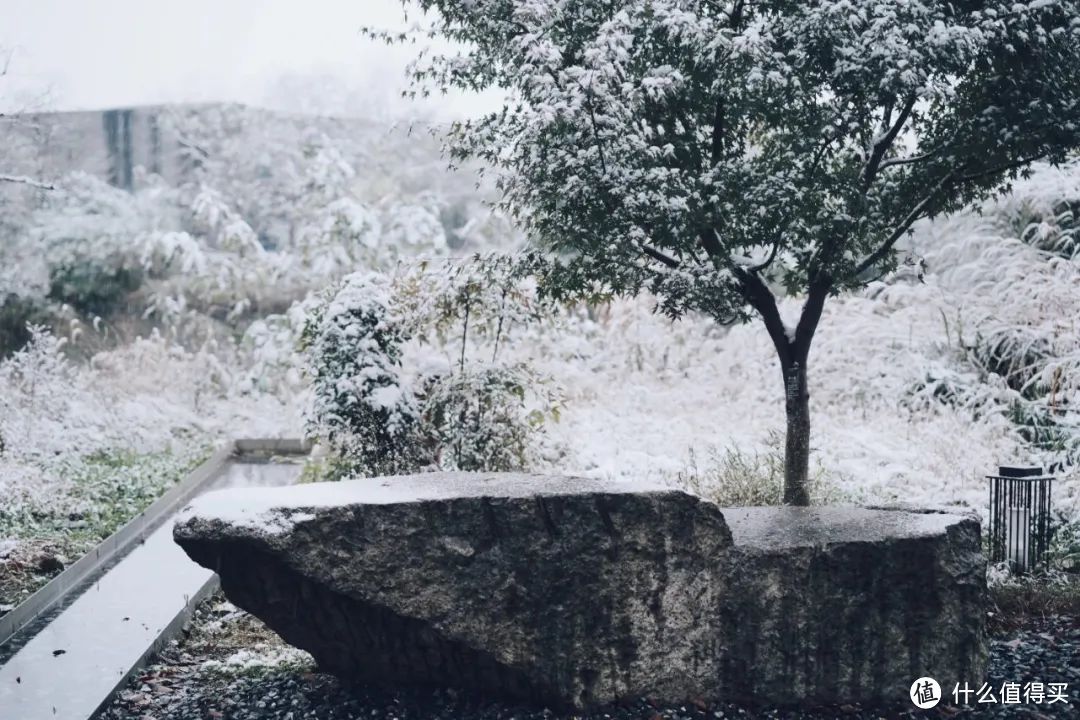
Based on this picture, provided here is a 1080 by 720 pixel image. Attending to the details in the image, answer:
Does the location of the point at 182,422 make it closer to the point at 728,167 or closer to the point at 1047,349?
the point at 728,167

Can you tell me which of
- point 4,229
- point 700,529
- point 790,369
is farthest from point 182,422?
point 700,529

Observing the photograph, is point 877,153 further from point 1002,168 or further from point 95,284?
point 95,284

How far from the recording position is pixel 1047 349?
797 cm

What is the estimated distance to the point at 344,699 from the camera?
3.86 meters

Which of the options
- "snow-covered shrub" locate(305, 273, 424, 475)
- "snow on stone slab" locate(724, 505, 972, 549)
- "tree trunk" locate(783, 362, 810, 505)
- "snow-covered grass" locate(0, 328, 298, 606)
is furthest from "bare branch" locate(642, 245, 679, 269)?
"snow-covered grass" locate(0, 328, 298, 606)

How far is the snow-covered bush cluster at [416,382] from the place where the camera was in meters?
6.49

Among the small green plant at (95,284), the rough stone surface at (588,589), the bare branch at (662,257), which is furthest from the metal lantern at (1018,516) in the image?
the small green plant at (95,284)

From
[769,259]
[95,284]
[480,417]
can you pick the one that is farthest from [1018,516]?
[95,284]

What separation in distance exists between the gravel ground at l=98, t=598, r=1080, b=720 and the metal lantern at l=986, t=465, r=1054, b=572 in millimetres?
1012

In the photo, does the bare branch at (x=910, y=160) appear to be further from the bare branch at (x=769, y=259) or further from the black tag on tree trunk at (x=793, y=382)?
the black tag on tree trunk at (x=793, y=382)

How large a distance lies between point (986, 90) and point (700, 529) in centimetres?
280

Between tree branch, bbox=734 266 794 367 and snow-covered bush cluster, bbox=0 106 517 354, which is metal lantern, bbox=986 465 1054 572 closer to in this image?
tree branch, bbox=734 266 794 367

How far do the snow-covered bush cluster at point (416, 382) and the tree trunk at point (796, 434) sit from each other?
1959 mm

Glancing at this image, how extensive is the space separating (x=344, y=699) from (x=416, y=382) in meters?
3.54
